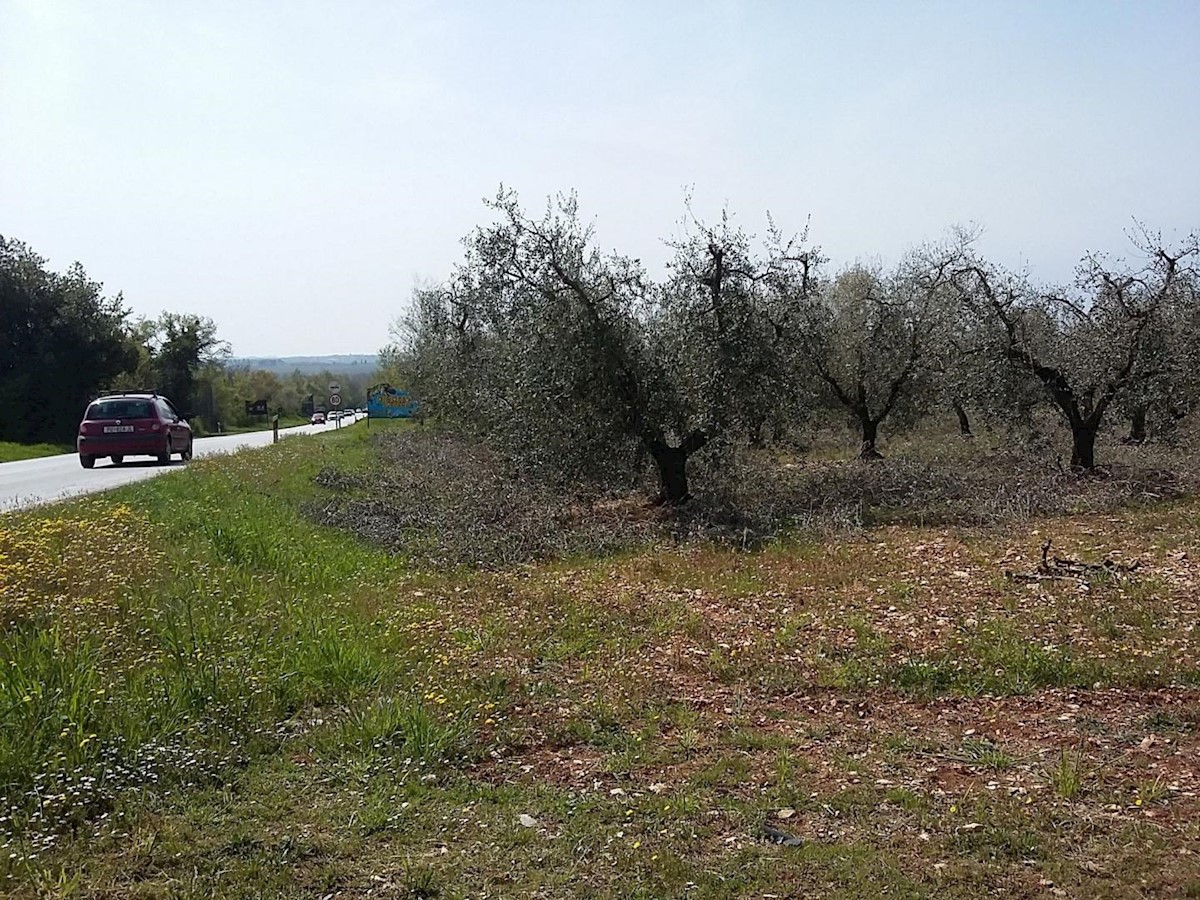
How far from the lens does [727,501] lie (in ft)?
57.1

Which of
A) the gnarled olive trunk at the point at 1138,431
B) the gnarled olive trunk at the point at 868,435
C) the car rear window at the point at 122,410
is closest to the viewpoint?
the gnarled olive trunk at the point at 1138,431

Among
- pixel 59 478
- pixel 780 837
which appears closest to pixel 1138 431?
pixel 780 837

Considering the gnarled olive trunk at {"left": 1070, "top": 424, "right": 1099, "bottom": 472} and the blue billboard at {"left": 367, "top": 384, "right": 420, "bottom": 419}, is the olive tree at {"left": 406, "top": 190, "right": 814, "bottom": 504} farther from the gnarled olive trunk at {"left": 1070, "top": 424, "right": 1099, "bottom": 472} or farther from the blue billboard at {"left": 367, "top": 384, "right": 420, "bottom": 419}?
the blue billboard at {"left": 367, "top": 384, "right": 420, "bottom": 419}

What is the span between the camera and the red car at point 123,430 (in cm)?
2331

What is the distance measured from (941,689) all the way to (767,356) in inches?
394

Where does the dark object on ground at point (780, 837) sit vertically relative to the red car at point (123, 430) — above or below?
below

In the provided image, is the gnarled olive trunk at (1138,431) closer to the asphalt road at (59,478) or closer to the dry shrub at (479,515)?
the dry shrub at (479,515)

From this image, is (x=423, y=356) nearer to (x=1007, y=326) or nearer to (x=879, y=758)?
(x=1007, y=326)

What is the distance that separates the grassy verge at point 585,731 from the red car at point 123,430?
1310cm

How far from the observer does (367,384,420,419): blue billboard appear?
153 ft

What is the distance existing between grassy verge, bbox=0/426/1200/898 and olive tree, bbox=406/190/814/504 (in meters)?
5.80

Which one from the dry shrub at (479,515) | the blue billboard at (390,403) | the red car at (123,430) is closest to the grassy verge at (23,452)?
the red car at (123,430)

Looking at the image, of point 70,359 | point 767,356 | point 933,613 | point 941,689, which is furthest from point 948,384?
point 70,359

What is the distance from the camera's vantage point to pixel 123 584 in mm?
8500
